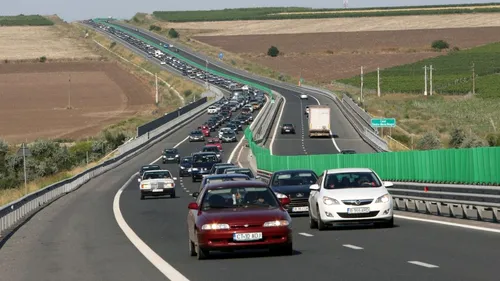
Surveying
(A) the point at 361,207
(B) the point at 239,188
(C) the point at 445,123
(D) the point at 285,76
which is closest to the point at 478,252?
(B) the point at 239,188

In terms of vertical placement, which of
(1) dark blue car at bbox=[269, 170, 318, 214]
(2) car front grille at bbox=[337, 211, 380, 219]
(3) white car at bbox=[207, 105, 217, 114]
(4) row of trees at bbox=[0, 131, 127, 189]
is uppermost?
(2) car front grille at bbox=[337, 211, 380, 219]

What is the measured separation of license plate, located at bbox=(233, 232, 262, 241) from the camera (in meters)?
18.3

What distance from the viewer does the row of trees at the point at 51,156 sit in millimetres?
82500

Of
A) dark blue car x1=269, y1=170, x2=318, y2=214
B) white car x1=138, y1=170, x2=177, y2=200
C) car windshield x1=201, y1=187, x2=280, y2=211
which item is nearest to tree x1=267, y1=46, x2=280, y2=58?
white car x1=138, y1=170, x2=177, y2=200

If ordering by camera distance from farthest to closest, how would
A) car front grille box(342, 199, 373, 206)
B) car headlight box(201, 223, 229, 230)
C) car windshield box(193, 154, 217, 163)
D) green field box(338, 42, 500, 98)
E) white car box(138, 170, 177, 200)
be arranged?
green field box(338, 42, 500, 98) < car windshield box(193, 154, 217, 163) < white car box(138, 170, 177, 200) < car front grille box(342, 199, 373, 206) < car headlight box(201, 223, 229, 230)

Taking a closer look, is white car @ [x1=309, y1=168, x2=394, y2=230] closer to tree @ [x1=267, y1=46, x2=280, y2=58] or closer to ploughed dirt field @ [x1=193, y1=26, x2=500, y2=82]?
ploughed dirt field @ [x1=193, y1=26, x2=500, y2=82]

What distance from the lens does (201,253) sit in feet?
61.8

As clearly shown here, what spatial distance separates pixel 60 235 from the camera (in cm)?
2809

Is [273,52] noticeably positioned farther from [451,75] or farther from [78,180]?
[78,180]

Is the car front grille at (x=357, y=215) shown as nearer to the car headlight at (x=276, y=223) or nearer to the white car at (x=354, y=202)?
the white car at (x=354, y=202)

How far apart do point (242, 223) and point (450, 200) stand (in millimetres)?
10287

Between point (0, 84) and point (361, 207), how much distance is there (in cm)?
13354

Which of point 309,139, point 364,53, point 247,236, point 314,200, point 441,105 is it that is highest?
point 364,53

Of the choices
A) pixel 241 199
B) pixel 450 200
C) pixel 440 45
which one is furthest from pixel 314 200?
pixel 440 45
